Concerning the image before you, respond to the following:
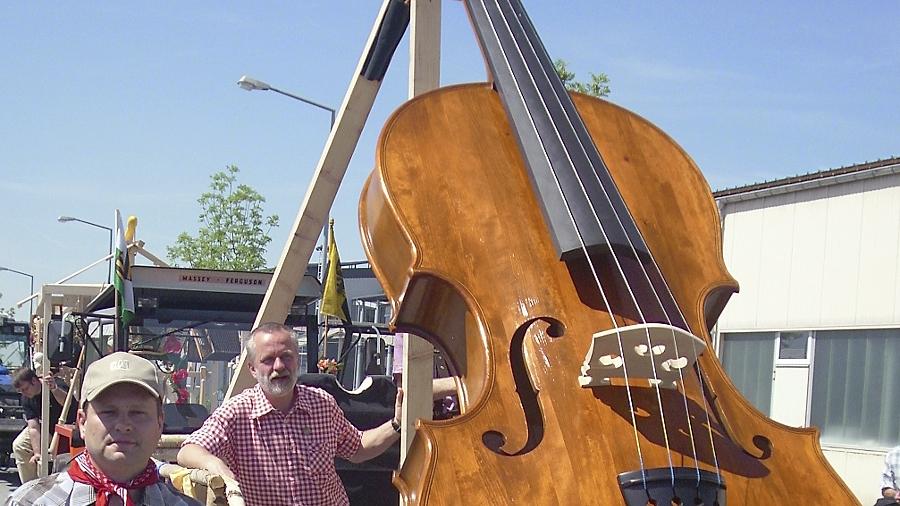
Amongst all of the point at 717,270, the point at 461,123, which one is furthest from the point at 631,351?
the point at 461,123

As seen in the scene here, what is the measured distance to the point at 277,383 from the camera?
3537 mm

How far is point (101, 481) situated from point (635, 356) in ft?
4.44

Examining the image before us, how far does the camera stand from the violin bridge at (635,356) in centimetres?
272

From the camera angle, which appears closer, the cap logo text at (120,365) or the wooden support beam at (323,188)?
the cap logo text at (120,365)

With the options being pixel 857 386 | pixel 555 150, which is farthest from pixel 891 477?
pixel 555 150

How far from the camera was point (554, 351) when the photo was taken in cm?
286

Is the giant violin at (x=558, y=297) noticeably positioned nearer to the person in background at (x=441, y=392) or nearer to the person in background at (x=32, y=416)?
the person in background at (x=441, y=392)

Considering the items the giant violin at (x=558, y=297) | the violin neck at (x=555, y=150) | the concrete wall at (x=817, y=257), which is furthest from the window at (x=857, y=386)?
the violin neck at (x=555, y=150)

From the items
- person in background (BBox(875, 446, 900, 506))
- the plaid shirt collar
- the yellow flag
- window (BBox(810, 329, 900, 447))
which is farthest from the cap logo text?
window (BBox(810, 329, 900, 447))

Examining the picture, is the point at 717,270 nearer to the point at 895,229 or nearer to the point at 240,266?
the point at 895,229

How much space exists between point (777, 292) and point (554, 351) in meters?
10.7

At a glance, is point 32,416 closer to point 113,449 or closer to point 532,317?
point 532,317

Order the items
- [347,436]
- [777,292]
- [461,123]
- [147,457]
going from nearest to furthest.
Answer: [147,457] < [461,123] < [347,436] < [777,292]

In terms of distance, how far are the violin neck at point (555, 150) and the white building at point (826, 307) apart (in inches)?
326
